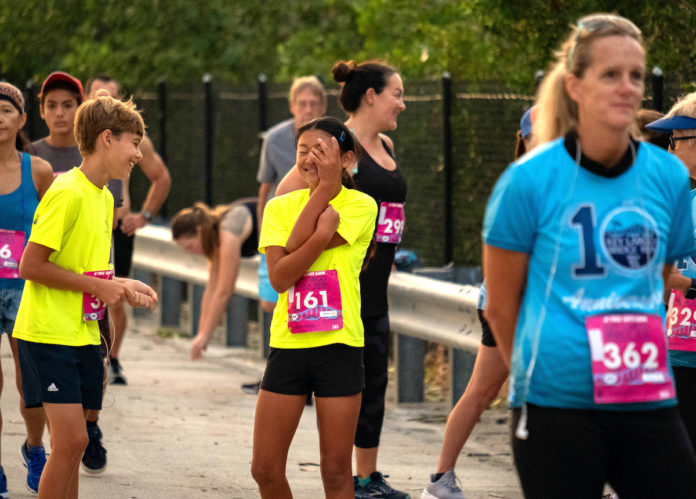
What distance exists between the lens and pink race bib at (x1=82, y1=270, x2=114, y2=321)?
5.77m

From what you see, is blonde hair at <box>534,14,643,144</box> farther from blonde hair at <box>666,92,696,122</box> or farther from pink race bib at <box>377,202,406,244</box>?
pink race bib at <box>377,202,406,244</box>

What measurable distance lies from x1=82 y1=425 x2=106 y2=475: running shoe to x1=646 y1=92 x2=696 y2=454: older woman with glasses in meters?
3.09

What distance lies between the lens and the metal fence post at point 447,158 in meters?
10.5

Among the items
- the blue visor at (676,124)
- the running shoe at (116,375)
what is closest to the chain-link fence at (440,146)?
the blue visor at (676,124)

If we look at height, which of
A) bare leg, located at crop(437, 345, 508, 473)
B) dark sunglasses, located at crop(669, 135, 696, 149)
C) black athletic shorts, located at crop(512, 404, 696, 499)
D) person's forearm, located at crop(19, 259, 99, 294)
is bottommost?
bare leg, located at crop(437, 345, 508, 473)

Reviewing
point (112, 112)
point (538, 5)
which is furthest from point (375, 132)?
point (538, 5)

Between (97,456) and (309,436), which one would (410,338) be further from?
(97,456)

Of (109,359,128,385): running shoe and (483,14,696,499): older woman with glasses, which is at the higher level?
(483,14,696,499): older woman with glasses

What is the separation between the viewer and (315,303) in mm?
5520

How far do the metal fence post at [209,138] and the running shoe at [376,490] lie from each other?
8267 millimetres

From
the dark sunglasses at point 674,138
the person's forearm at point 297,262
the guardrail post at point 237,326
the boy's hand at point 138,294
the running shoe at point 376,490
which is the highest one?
the dark sunglasses at point 674,138

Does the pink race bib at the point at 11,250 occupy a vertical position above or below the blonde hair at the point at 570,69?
below

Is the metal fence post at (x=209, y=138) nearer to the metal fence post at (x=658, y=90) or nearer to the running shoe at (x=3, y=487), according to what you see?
the metal fence post at (x=658, y=90)

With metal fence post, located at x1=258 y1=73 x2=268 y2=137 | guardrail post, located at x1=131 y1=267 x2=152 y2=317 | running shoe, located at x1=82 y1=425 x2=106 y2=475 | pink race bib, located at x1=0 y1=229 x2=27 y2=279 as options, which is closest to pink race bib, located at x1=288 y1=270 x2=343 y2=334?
pink race bib, located at x1=0 y1=229 x2=27 y2=279
